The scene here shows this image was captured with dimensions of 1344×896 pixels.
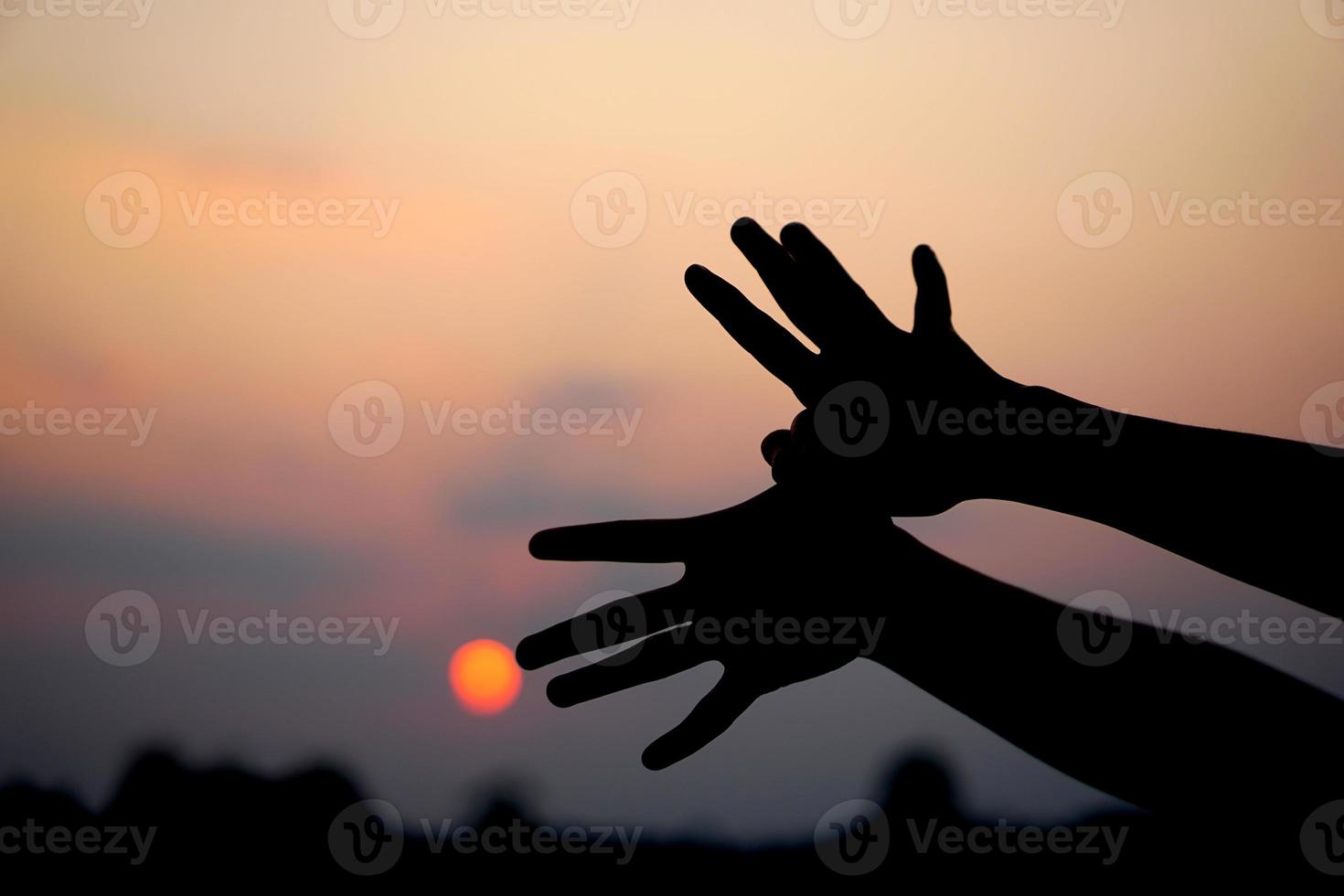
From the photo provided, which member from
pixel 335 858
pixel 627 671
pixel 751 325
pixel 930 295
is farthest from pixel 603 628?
pixel 335 858

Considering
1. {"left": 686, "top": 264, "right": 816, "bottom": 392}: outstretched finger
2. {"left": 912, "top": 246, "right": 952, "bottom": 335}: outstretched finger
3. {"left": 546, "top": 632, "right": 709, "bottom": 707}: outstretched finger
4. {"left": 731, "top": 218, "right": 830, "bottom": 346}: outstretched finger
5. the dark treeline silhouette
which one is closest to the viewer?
{"left": 912, "top": 246, "right": 952, "bottom": 335}: outstretched finger

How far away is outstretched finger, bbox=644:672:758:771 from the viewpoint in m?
2.57

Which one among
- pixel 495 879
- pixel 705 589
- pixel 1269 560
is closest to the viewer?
pixel 1269 560

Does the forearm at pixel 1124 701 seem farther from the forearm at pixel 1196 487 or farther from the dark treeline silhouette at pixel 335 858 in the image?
the dark treeline silhouette at pixel 335 858

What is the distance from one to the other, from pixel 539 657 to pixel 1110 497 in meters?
1.60

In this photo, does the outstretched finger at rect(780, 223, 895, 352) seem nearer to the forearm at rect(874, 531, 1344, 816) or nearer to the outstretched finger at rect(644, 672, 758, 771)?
the forearm at rect(874, 531, 1344, 816)

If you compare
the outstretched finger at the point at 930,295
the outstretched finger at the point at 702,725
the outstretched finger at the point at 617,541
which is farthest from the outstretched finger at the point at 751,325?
the outstretched finger at the point at 702,725

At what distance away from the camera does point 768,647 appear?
277cm

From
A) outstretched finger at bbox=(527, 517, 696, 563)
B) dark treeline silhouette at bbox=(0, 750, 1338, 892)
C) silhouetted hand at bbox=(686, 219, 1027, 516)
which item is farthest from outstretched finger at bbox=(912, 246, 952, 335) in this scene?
dark treeline silhouette at bbox=(0, 750, 1338, 892)

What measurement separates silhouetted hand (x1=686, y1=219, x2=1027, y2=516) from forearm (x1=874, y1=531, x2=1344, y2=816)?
14.6 inches

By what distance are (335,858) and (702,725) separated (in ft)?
240

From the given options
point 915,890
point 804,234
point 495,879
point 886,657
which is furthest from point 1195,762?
point 495,879

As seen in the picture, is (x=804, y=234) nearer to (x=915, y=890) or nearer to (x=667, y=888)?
(x=915, y=890)

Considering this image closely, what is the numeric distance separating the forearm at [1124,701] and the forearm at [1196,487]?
304 mm
